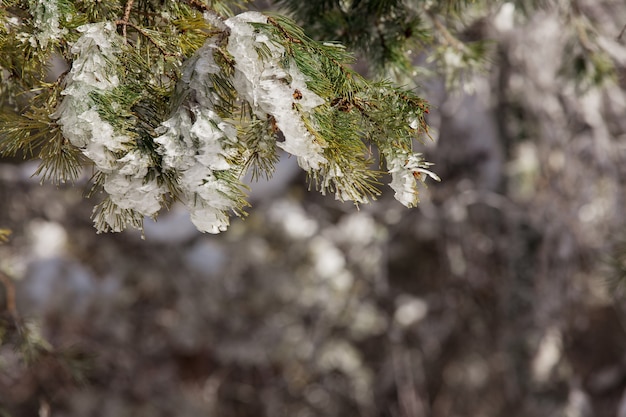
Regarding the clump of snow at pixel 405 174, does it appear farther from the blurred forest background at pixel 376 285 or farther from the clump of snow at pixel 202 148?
the blurred forest background at pixel 376 285

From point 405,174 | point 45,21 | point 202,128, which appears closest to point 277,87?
point 202,128

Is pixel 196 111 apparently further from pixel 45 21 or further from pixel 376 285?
pixel 376 285

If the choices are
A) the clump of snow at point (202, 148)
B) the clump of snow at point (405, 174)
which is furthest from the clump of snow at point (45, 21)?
the clump of snow at point (405, 174)

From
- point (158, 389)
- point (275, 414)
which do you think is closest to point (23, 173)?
point (158, 389)

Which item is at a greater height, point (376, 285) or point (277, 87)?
point (277, 87)

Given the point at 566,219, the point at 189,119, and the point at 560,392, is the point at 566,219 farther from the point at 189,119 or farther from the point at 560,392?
the point at 189,119

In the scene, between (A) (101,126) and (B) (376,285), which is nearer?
(A) (101,126)
